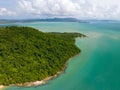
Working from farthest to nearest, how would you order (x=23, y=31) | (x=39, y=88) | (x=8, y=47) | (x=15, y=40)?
(x=23, y=31)
(x=15, y=40)
(x=8, y=47)
(x=39, y=88)

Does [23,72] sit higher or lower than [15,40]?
lower

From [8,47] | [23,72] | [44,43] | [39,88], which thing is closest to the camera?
[39,88]

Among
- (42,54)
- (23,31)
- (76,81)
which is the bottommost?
(76,81)

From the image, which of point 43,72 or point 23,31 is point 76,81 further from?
point 23,31

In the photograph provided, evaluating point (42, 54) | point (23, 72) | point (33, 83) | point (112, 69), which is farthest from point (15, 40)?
point (112, 69)

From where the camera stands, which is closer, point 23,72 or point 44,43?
point 23,72

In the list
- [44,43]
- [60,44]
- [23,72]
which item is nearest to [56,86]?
[23,72]
